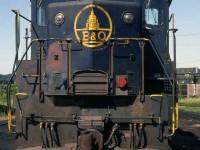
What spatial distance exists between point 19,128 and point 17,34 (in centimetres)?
A: 188

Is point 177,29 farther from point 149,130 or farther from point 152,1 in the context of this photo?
point 149,130

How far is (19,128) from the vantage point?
673 centimetres

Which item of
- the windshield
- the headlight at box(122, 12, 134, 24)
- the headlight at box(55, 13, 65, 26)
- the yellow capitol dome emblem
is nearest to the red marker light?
the yellow capitol dome emblem

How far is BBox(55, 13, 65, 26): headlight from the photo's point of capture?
7.15 m

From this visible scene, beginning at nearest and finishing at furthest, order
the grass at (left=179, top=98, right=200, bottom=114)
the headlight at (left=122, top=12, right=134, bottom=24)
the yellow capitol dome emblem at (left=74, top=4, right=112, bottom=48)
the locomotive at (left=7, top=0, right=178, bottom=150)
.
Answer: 1. the locomotive at (left=7, top=0, right=178, bottom=150)
2. the yellow capitol dome emblem at (left=74, top=4, right=112, bottom=48)
3. the headlight at (left=122, top=12, right=134, bottom=24)
4. the grass at (left=179, top=98, right=200, bottom=114)

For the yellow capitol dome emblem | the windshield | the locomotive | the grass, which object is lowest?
the grass

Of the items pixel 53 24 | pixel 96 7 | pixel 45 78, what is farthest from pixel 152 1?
pixel 45 78

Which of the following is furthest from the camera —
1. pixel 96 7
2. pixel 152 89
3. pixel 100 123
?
pixel 152 89

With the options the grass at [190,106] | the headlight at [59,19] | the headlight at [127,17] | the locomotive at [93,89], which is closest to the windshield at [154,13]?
the locomotive at [93,89]

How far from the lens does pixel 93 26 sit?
22.4 ft

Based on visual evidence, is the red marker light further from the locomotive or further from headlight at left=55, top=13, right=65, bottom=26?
headlight at left=55, top=13, right=65, bottom=26

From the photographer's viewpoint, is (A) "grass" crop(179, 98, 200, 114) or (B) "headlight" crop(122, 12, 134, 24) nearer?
(B) "headlight" crop(122, 12, 134, 24)

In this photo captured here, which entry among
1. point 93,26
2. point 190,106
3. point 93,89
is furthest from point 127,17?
point 190,106

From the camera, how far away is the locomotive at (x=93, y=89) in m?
6.48
